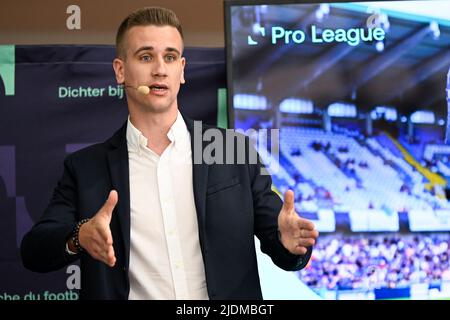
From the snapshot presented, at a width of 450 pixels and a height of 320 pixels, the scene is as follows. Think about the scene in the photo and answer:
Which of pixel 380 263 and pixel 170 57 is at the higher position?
pixel 170 57

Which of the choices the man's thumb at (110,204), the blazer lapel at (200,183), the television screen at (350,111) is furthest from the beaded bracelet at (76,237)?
the television screen at (350,111)

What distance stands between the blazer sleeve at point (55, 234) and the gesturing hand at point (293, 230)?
547 mm

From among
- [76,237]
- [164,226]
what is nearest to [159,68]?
[164,226]

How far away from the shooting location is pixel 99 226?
68.2 inches

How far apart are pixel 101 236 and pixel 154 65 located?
0.64m

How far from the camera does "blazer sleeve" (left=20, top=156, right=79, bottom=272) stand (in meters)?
1.92

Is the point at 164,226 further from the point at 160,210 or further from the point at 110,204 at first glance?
the point at 110,204

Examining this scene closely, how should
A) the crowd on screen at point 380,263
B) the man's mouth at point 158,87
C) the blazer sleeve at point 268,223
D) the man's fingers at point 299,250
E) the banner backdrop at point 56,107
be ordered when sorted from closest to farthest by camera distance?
the man's fingers at point 299,250, the blazer sleeve at point 268,223, the man's mouth at point 158,87, the crowd on screen at point 380,263, the banner backdrop at point 56,107

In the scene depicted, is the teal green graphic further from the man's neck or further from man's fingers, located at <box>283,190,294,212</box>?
man's fingers, located at <box>283,190,294,212</box>

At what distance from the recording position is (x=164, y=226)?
6.54 feet

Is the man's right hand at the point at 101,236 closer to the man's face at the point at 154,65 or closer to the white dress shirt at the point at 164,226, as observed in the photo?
the white dress shirt at the point at 164,226

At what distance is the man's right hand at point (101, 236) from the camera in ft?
5.60
